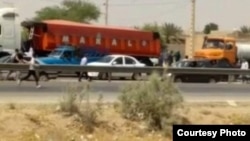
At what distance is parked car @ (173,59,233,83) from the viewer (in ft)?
103

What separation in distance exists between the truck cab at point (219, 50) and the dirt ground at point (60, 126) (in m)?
33.0

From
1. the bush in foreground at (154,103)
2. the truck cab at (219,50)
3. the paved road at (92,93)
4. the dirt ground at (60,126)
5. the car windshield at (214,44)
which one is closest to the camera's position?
the dirt ground at (60,126)

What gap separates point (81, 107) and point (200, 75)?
17.5 meters

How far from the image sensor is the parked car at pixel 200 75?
31312 mm

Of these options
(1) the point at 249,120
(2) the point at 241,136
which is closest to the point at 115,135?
(1) the point at 249,120

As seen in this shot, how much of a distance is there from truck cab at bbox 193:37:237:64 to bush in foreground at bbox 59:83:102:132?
112 ft

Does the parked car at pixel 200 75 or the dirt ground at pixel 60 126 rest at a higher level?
the dirt ground at pixel 60 126

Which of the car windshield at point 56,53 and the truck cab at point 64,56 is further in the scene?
the car windshield at point 56,53

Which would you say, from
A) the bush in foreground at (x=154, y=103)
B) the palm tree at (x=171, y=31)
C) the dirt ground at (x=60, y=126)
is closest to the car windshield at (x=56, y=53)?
the dirt ground at (x=60, y=126)

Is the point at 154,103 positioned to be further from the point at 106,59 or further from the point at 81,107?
the point at 106,59

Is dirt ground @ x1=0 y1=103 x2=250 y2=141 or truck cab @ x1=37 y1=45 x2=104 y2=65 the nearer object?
dirt ground @ x1=0 y1=103 x2=250 y2=141

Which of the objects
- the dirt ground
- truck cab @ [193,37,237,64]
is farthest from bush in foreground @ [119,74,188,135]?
truck cab @ [193,37,237,64]

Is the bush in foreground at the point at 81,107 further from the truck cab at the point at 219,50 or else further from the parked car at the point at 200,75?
the truck cab at the point at 219,50

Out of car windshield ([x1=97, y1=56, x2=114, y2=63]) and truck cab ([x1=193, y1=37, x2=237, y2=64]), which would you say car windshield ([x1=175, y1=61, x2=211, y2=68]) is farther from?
truck cab ([x1=193, y1=37, x2=237, y2=64])
